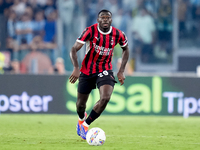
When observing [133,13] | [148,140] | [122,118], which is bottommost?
[122,118]

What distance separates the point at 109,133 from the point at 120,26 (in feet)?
26.2

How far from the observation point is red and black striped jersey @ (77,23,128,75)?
7523 mm

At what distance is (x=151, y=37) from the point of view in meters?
16.6

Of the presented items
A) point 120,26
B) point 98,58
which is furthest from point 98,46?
point 120,26

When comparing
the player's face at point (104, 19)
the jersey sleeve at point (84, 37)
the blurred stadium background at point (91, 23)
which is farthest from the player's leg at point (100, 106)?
the blurred stadium background at point (91, 23)

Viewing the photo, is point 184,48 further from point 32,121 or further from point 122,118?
point 32,121

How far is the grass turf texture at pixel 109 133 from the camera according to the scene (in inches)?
277

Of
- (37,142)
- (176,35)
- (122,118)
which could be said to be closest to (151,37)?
(176,35)

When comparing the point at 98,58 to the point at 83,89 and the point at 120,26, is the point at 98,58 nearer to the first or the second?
the point at 83,89

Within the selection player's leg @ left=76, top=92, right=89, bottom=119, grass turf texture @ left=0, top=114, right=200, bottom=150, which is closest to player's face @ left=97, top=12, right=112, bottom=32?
player's leg @ left=76, top=92, right=89, bottom=119

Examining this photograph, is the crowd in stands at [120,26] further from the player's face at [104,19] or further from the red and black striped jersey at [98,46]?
the player's face at [104,19]

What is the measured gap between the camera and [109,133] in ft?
29.3

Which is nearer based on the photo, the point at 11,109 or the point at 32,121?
the point at 32,121

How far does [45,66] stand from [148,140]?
880 cm
